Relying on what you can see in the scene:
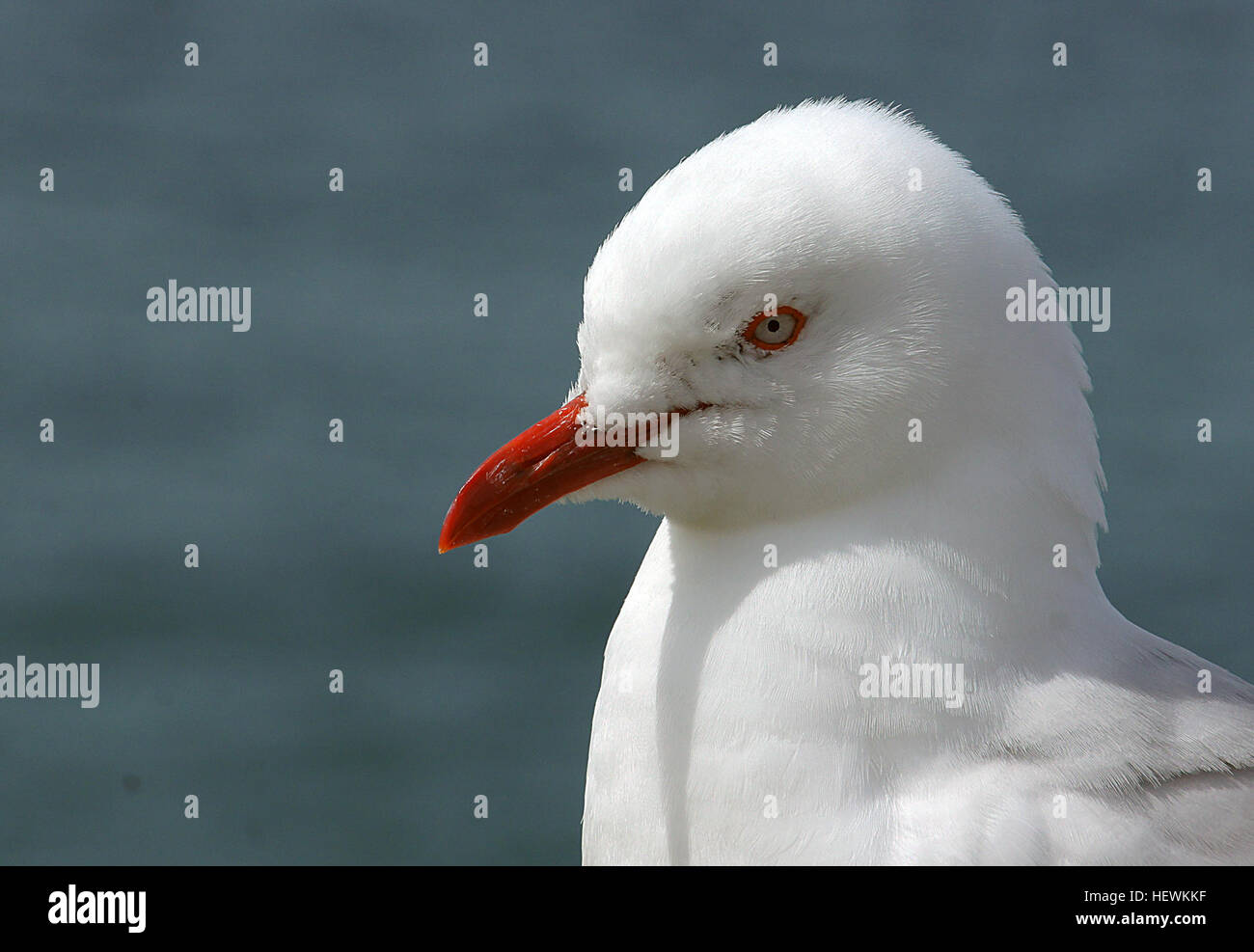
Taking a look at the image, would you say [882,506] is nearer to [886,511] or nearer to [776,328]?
[886,511]

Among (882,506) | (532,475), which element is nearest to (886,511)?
(882,506)

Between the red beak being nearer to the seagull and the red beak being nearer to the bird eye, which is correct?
the seagull

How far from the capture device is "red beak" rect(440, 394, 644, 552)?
10.1ft

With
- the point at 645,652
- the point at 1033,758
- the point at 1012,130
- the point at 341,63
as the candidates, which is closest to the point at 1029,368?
the point at 1033,758

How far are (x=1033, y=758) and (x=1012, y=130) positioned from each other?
589 cm

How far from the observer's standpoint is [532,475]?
10.2 ft

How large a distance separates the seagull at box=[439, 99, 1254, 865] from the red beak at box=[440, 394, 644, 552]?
1 cm

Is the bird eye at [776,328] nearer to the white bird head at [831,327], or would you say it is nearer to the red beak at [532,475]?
the white bird head at [831,327]

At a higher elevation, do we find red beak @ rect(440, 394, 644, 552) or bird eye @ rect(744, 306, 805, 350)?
bird eye @ rect(744, 306, 805, 350)

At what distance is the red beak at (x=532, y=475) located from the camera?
3.08m

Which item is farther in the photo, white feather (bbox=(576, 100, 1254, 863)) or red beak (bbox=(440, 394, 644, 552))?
red beak (bbox=(440, 394, 644, 552))

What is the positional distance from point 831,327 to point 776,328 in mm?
100

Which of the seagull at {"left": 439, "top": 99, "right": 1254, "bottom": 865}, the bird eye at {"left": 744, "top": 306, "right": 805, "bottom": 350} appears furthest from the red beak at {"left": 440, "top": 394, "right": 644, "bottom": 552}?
the bird eye at {"left": 744, "top": 306, "right": 805, "bottom": 350}

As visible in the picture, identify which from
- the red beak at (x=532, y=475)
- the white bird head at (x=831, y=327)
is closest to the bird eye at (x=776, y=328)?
the white bird head at (x=831, y=327)
